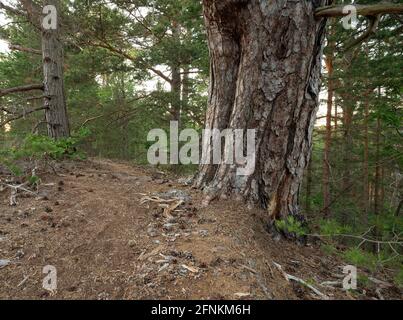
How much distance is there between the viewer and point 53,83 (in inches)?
255

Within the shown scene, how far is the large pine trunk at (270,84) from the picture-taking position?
325 cm

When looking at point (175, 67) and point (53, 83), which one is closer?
point (53, 83)

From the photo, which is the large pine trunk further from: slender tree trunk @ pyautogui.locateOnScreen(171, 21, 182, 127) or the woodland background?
slender tree trunk @ pyautogui.locateOnScreen(171, 21, 182, 127)

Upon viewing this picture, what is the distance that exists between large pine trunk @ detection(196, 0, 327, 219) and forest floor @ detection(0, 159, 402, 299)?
348mm

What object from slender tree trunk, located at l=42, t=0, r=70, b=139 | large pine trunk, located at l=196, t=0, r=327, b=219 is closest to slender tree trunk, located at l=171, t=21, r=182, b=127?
slender tree trunk, located at l=42, t=0, r=70, b=139

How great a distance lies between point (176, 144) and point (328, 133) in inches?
209

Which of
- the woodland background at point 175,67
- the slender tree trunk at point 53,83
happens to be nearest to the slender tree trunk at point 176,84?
the woodland background at point 175,67

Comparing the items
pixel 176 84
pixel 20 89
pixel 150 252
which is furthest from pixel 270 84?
pixel 176 84

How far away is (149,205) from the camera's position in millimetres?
3689

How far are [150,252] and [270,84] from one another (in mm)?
2213

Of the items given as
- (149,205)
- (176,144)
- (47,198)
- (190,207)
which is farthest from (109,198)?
(176,144)

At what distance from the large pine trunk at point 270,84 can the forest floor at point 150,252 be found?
1.14 ft

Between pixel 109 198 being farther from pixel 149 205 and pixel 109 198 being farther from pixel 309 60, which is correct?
pixel 309 60

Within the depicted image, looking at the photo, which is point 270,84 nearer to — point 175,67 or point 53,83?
point 53,83
